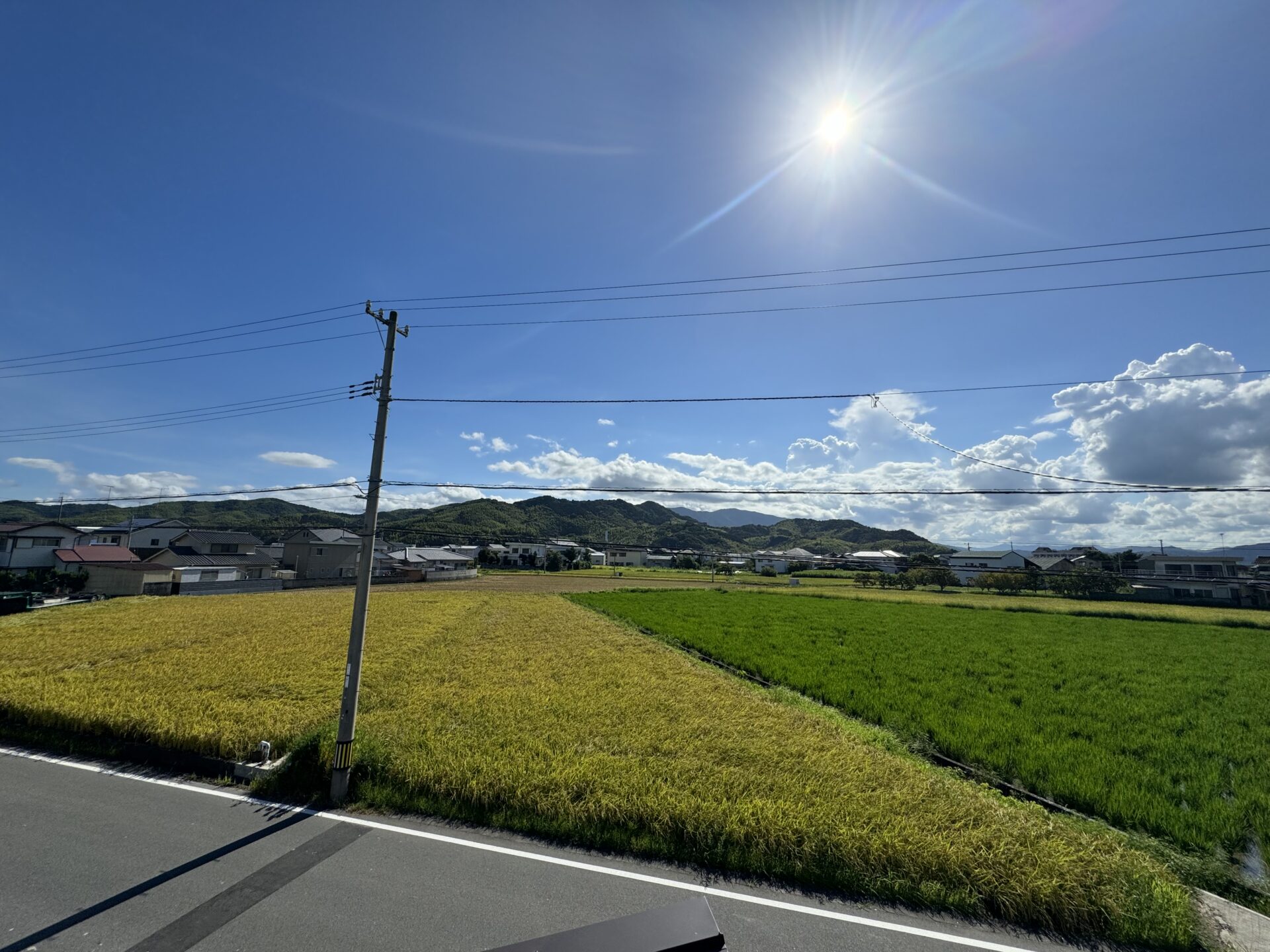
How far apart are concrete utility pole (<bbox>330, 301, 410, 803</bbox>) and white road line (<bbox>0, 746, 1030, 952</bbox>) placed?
58 centimetres

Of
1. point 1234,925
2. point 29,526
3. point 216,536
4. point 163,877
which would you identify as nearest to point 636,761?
point 163,877

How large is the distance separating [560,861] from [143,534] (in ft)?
249

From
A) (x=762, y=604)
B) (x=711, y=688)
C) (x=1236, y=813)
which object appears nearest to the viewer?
(x=1236, y=813)

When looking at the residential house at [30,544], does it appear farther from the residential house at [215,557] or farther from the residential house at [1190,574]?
the residential house at [1190,574]

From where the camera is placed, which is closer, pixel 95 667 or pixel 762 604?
pixel 95 667

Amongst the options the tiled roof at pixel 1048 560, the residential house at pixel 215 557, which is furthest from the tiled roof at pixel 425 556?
the tiled roof at pixel 1048 560

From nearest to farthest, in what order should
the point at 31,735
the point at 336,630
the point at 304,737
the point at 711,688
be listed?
the point at 304,737
the point at 31,735
the point at 711,688
the point at 336,630

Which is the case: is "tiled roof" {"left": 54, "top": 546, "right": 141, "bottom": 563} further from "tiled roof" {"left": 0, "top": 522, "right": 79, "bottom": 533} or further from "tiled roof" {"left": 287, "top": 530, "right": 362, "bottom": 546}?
"tiled roof" {"left": 287, "top": 530, "right": 362, "bottom": 546}

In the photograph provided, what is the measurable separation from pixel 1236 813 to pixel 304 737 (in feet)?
48.3

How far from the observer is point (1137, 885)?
5508mm

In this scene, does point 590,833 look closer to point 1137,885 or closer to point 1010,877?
point 1010,877

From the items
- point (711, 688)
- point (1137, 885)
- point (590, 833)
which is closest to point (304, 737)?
point (590, 833)

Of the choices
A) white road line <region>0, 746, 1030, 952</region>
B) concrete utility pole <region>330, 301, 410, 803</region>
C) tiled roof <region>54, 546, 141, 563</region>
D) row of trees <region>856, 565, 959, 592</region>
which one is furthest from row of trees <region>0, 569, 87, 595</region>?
row of trees <region>856, 565, 959, 592</region>

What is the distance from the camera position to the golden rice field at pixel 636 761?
564cm
